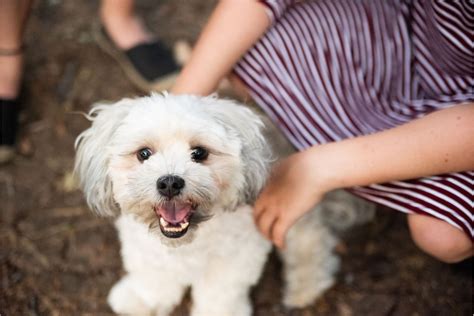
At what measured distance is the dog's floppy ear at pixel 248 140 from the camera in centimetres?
143

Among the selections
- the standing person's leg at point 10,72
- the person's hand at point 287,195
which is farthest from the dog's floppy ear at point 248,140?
the standing person's leg at point 10,72

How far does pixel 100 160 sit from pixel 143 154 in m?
0.13

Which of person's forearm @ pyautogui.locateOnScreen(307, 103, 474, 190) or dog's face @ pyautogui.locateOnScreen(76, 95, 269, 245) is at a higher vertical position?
person's forearm @ pyautogui.locateOnScreen(307, 103, 474, 190)

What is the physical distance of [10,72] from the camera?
2.29 meters

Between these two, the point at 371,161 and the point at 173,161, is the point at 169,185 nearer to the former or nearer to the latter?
the point at 173,161

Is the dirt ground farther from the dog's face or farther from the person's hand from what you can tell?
the dog's face

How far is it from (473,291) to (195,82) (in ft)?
4.82

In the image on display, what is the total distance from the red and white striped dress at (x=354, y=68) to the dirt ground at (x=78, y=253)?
0.59 meters

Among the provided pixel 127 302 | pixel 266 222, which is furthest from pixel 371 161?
pixel 127 302

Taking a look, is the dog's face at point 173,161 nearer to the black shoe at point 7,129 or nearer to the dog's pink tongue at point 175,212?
the dog's pink tongue at point 175,212

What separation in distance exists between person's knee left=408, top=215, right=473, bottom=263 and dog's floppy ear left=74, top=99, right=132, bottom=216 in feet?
3.21

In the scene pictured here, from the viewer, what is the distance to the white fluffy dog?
1356 mm

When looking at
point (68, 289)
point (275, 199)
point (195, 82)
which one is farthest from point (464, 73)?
point (68, 289)

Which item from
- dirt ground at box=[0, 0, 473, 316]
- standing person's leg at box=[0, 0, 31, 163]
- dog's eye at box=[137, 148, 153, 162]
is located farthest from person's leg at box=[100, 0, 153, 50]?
dog's eye at box=[137, 148, 153, 162]
